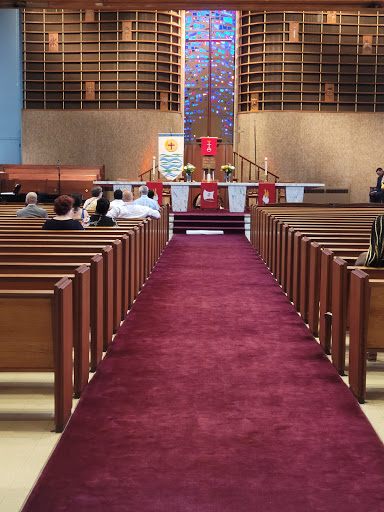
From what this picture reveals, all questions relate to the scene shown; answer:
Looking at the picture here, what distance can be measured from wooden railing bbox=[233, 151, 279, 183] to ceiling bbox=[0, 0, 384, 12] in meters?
4.75

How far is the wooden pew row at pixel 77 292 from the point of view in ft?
10.5

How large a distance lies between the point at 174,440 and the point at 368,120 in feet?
52.2

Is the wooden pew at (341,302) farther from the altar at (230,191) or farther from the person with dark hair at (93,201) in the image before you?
the altar at (230,191)

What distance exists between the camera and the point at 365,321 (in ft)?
10.5

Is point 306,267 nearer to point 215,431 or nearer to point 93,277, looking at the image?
point 93,277

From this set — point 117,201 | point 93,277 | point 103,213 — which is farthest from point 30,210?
point 93,277

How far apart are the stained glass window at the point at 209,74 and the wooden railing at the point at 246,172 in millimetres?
1579

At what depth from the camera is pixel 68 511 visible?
2.17m

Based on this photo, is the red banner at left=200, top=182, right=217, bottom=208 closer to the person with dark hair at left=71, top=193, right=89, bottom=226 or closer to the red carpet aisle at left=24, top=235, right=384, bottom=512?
the person with dark hair at left=71, top=193, right=89, bottom=226

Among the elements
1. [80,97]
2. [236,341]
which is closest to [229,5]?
[80,97]

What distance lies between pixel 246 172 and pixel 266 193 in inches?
133

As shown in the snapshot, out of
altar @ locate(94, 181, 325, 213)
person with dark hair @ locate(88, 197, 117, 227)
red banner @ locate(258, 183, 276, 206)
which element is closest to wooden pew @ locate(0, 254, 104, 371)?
person with dark hair @ locate(88, 197, 117, 227)

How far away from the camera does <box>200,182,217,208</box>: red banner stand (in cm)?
1405

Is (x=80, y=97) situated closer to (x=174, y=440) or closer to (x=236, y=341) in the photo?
(x=236, y=341)
